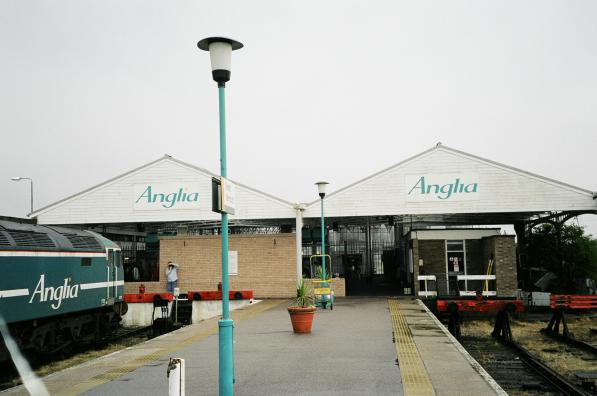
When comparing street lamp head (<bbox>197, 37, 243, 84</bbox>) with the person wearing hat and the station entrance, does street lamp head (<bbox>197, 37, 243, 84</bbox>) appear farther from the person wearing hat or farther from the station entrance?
the station entrance

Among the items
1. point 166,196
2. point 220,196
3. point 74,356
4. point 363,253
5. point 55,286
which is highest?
point 166,196

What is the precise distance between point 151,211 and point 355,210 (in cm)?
914

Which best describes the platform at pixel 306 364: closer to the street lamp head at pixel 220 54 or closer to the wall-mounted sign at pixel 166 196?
the street lamp head at pixel 220 54

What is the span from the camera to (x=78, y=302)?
638 inches

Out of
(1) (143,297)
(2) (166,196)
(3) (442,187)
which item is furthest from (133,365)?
(3) (442,187)

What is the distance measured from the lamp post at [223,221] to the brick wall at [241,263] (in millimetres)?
18592

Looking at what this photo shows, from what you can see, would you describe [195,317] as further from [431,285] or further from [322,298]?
[431,285]

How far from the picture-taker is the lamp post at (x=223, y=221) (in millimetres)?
7297

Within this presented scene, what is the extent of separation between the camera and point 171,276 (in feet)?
87.2

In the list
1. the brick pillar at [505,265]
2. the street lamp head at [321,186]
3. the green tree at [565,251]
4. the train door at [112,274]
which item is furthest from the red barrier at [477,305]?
the green tree at [565,251]

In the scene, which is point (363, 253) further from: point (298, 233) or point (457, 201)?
point (457, 201)

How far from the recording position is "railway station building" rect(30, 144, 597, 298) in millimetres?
24031

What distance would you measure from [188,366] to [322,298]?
433 inches

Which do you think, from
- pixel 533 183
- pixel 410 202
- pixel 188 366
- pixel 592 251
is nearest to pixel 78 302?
pixel 188 366
